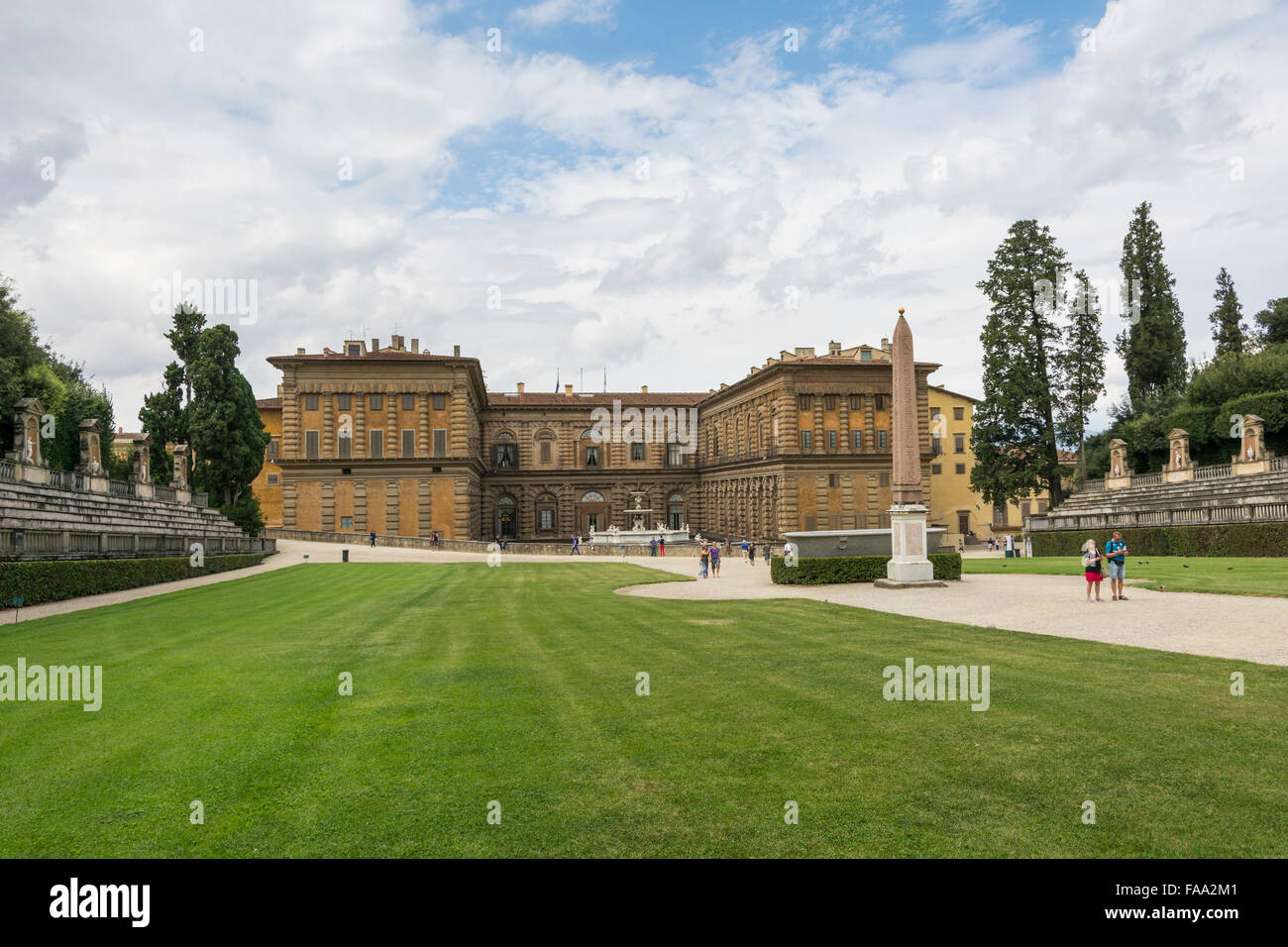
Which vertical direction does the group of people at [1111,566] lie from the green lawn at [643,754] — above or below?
above

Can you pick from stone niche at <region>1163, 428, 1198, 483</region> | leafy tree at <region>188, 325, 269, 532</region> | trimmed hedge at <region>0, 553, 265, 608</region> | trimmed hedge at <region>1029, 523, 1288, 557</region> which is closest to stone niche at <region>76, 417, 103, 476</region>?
trimmed hedge at <region>0, 553, 265, 608</region>

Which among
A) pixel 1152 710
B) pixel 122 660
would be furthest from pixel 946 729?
pixel 122 660

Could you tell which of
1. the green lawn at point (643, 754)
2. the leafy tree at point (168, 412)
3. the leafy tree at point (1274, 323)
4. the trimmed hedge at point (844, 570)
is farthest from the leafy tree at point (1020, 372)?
the leafy tree at point (168, 412)

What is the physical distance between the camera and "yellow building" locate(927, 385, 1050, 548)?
70812 mm

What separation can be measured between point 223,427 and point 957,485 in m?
59.2

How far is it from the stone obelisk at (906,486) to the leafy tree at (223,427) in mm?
40614

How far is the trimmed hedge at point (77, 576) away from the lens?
19.3 metres

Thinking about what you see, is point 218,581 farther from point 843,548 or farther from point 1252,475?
point 1252,475

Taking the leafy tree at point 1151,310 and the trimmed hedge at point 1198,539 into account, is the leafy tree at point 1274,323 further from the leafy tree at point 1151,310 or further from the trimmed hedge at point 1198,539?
the trimmed hedge at point 1198,539

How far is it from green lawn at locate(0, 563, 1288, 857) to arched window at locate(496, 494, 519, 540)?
65.5 meters

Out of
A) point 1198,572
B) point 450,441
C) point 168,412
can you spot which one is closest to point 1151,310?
point 1198,572

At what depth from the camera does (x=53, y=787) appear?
5816 millimetres

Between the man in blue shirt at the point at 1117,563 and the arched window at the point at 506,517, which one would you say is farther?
the arched window at the point at 506,517

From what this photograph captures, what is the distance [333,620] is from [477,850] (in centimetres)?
1250
